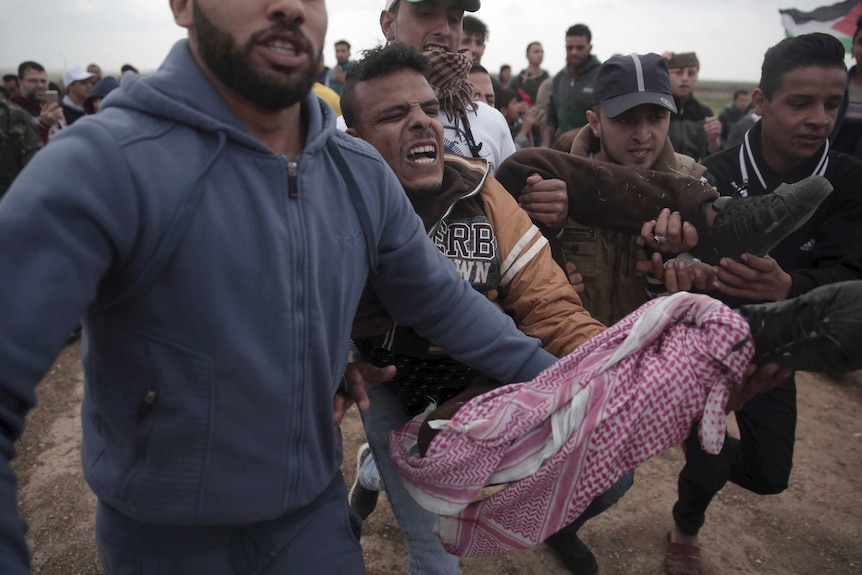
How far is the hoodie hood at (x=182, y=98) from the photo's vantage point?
1327 mm

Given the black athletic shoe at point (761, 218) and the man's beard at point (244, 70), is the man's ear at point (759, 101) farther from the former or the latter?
the man's beard at point (244, 70)

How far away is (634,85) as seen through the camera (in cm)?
276

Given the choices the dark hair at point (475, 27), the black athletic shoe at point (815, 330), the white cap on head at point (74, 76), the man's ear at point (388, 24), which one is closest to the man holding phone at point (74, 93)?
the white cap on head at point (74, 76)

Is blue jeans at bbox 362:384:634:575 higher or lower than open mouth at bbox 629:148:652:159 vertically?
lower

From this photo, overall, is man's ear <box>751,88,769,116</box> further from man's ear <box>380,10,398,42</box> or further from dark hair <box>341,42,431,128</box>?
man's ear <box>380,10,398,42</box>

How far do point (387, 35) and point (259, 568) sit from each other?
2.67 meters

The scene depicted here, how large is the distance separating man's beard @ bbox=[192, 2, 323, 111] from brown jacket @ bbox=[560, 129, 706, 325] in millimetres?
1449

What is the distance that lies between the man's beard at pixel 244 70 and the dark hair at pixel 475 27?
5.16 m

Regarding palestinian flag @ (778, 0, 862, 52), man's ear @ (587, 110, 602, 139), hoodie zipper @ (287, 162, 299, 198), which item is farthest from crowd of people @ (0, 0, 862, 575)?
palestinian flag @ (778, 0, 862, 52)

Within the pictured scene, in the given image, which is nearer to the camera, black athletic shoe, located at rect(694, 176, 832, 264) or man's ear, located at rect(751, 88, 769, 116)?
black athletic shoe, located at rect(694, 176, 832, 264)

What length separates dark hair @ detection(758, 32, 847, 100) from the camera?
9.05 ft

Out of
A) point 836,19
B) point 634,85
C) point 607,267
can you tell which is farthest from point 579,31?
point 607,267

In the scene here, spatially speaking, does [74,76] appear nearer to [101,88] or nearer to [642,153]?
[101,88]

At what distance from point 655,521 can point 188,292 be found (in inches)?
124
